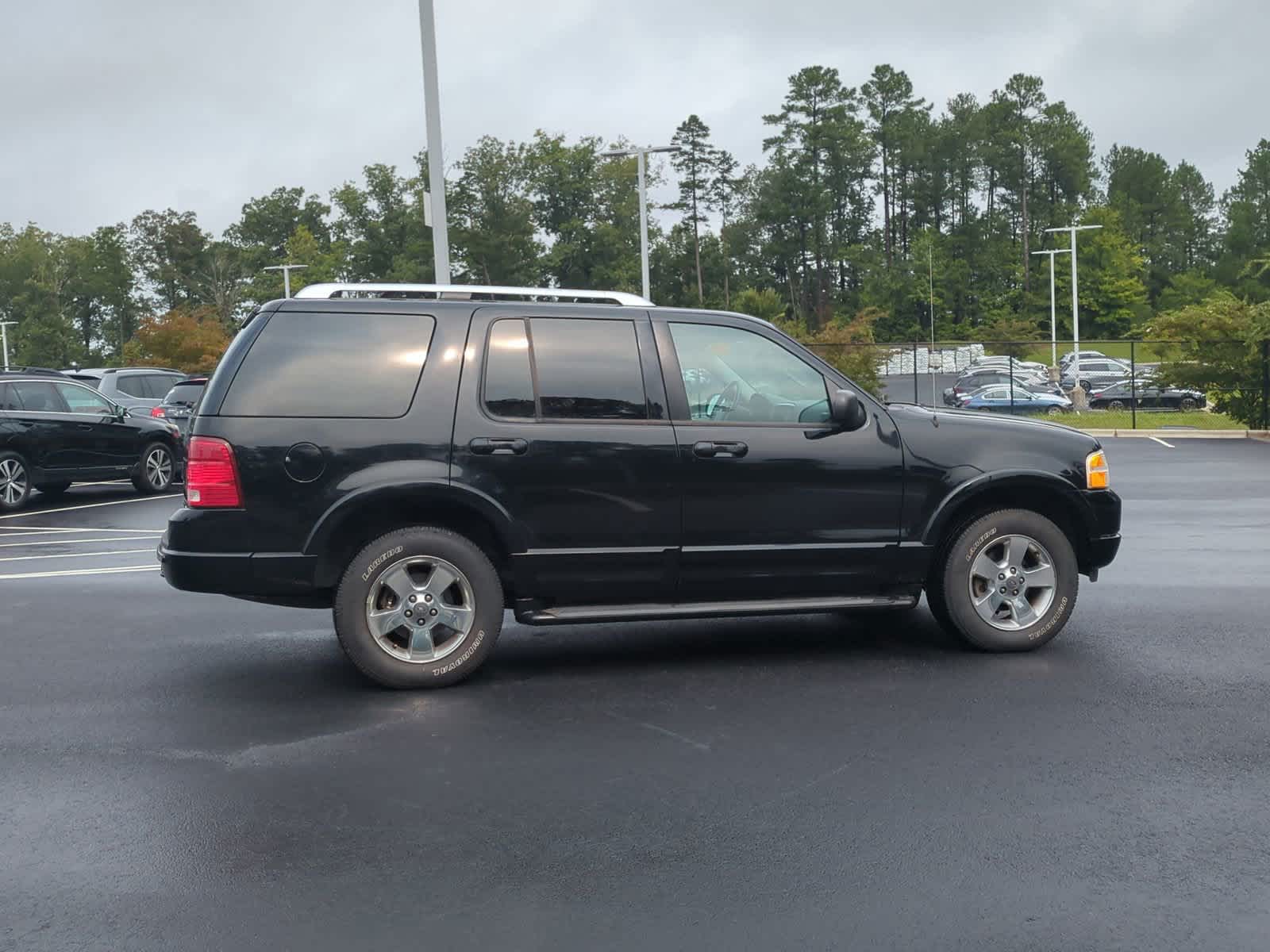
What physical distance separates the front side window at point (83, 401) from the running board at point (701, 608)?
13.1m

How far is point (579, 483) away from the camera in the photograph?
6859 mm

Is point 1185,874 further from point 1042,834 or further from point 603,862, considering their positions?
point 603,862

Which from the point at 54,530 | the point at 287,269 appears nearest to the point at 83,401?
the point at 54,530

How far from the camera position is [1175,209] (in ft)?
396

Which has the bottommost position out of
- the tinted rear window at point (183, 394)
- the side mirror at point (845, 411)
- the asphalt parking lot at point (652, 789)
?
the asphalt parking lot at point (652, 789)

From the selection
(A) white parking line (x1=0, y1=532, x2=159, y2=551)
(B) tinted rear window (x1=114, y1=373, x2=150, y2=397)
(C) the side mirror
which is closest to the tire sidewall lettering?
(C) the side mirror

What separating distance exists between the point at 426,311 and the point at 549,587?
1551mm

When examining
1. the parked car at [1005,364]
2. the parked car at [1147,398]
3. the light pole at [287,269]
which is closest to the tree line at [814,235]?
the light pole at [287,269]

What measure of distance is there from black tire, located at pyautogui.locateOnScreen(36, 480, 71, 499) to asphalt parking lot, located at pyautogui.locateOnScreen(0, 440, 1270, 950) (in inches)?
401

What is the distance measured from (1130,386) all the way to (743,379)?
35.2 metres

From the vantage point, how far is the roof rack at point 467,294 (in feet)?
23.1

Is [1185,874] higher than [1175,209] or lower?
lower

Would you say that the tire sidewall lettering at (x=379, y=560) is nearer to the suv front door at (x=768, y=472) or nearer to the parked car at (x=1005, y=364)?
the suv front door at (x=768, y=472)

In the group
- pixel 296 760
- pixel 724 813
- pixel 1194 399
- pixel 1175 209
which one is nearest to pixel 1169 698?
pixel 724 813
